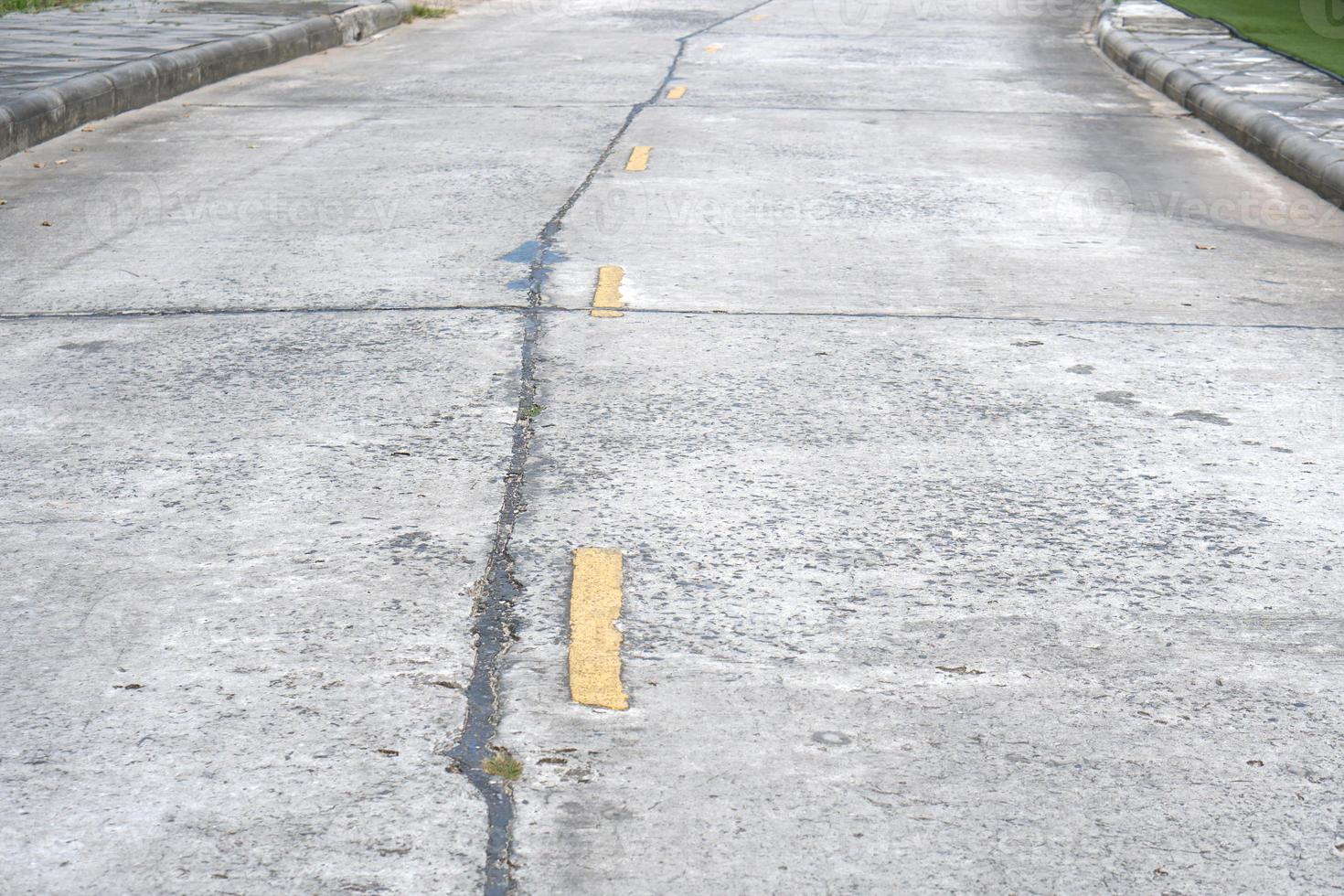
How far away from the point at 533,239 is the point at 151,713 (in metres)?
4.70


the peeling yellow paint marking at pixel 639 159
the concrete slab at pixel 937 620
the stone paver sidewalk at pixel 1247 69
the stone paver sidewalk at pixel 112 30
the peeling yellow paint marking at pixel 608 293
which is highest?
the stone paver sidewalk at pixel 112 30

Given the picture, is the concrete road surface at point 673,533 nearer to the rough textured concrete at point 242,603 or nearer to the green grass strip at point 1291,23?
the rough textured concrete at point 242,603

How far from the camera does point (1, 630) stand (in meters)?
3.71

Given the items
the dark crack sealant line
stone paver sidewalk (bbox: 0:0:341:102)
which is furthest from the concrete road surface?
stone paver sidewalk (bbox: 0:0:341:102)

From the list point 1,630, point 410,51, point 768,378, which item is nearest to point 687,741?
point 1,630

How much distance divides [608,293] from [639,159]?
335 centimetres

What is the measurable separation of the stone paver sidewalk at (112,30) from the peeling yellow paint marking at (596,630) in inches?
310

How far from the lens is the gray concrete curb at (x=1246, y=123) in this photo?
9.30 metres

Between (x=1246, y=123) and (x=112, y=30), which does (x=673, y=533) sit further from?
(x=112, y=30)

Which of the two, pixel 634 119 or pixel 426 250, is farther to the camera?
pixel 634 119

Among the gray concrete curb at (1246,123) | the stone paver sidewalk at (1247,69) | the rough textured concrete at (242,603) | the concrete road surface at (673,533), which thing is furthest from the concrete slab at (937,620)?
the stone paver sidewalk at (1247,69)

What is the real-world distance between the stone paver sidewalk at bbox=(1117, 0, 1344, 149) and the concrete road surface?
1998 millimetres

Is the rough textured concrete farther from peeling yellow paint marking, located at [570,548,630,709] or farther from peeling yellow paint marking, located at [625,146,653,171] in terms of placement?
peeling yellow paint marking, located at [625,146,653,171]

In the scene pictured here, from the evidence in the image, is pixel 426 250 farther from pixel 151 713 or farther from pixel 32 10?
pixel 32 10
